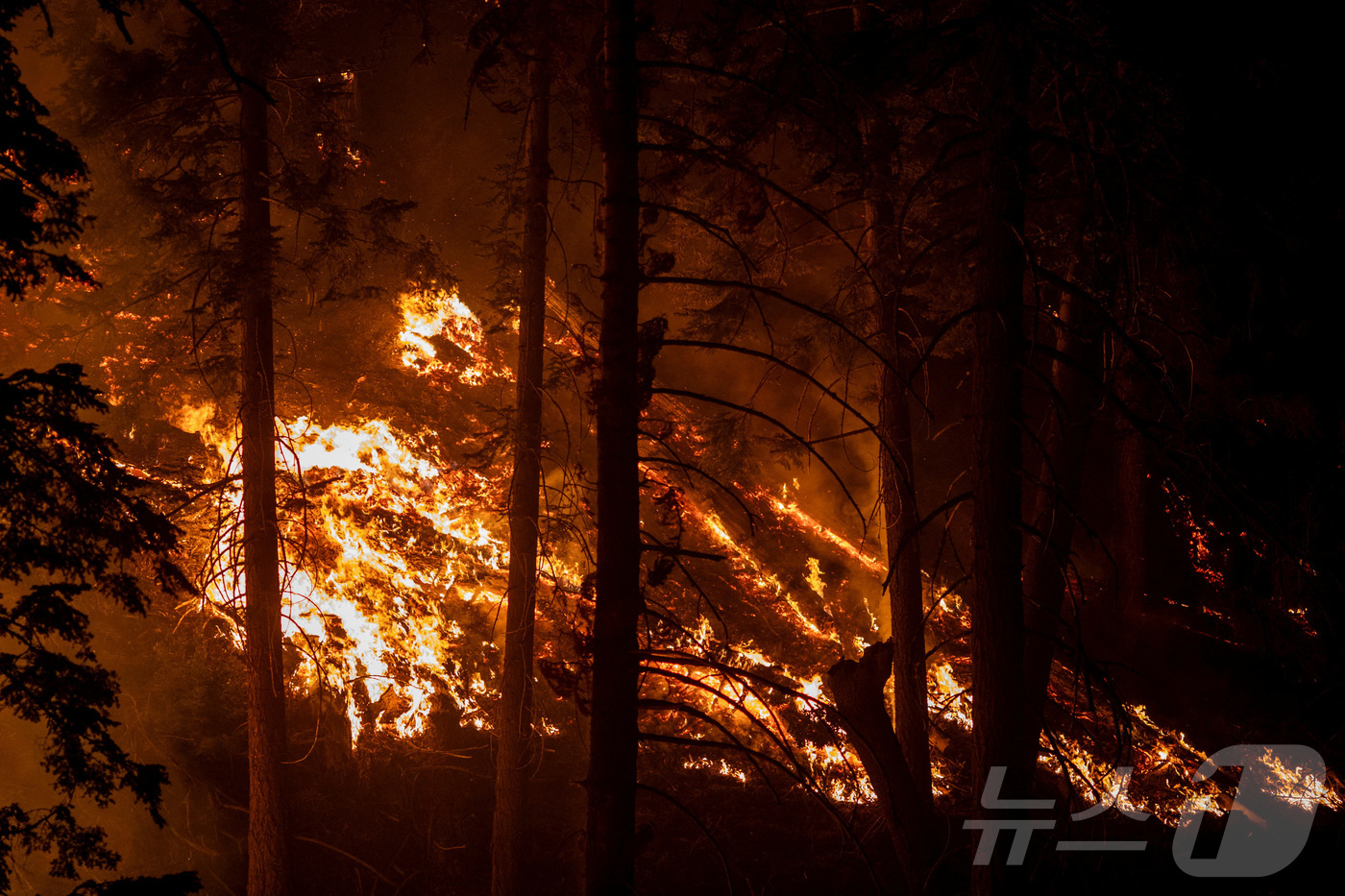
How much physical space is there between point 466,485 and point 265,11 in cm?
908

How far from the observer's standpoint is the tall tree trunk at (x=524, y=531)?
9.63 meters

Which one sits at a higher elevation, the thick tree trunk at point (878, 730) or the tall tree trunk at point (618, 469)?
the tall tree trunk at point (618, 469)

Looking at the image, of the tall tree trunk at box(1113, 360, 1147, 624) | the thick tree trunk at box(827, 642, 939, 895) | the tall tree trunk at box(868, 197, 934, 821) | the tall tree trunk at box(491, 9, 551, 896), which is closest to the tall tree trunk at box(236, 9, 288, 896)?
the tall tree trunk at box(491, 9, 551, 896)

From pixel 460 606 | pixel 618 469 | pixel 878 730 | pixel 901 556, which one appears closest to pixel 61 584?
pixel 618 469

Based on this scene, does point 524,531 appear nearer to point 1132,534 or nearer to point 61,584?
point 61,584

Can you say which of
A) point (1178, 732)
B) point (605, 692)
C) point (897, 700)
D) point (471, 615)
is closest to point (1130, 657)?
point (1178, 732)

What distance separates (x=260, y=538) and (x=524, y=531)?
304 centimetres

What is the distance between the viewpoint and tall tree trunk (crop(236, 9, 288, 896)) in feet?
27.7

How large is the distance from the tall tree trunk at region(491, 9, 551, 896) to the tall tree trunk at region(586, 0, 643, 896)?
5.54 metres

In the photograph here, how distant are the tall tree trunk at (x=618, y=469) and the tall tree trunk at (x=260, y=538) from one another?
5.75 m

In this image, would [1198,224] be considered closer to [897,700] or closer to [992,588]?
[992,588]

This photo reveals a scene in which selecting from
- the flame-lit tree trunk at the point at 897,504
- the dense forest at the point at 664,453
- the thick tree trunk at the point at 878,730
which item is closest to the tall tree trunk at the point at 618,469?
the dense forest at the point at 664,453

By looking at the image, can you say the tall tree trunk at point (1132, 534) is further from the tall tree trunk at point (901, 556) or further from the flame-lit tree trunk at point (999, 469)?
the flame-lit tree trunk at point (999, 469)

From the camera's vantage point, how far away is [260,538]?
8.56m
